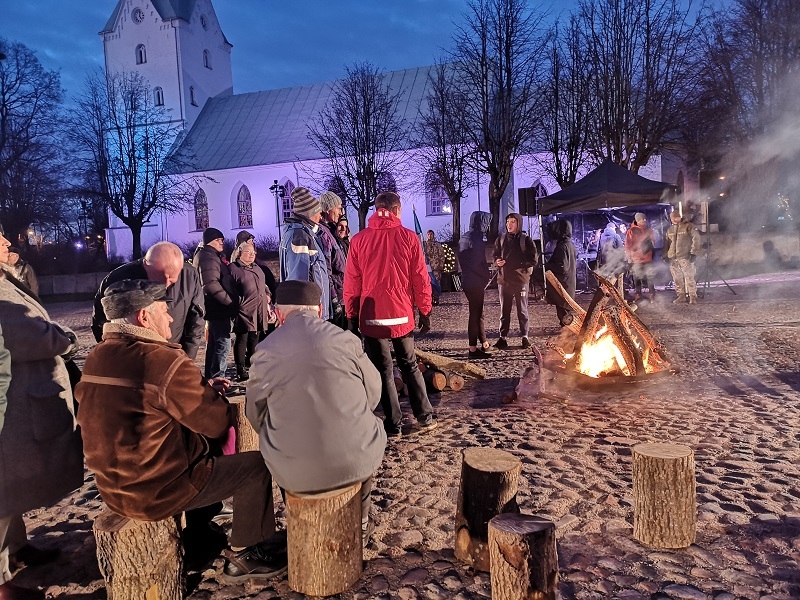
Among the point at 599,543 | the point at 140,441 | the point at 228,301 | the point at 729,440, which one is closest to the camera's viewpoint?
the point at 140,441

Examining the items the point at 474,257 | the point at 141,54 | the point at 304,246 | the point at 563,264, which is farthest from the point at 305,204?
the point at 141,54

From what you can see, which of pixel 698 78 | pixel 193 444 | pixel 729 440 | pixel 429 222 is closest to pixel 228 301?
pixel 193 444

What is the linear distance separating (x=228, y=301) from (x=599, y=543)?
5.12 m

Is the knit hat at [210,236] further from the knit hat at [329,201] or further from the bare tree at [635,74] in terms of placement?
the bare tree at [635,74]

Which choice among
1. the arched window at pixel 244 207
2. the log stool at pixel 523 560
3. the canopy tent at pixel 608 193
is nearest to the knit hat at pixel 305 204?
the log stool at pixel 523 560

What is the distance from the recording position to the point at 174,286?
5207mm

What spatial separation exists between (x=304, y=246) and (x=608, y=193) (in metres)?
9.58

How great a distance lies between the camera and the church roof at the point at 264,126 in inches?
1494

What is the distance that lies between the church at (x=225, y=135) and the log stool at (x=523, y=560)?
31467 millimetres

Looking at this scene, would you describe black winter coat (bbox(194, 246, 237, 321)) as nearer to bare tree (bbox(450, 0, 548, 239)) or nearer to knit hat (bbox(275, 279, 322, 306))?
knit hat (bbox(275, 279, 322, 306))

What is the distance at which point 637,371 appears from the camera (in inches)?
238

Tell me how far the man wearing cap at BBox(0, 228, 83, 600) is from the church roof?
34580 millimetres

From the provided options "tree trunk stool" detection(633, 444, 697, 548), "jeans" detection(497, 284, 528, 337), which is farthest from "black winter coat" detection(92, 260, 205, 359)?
"jeans" detection(497, 284, 528, 337)

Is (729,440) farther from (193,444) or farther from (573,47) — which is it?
(573,47)
